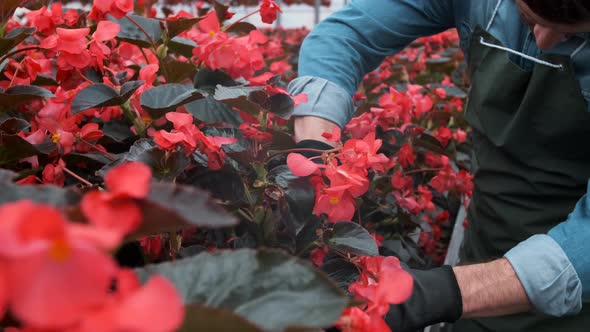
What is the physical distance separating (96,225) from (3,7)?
717 millimetres

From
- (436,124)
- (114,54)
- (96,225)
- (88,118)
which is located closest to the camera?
(96,225)

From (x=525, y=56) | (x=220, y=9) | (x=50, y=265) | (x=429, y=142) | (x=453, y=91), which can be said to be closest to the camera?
(x=50, y=265)

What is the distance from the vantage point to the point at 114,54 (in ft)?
3.45

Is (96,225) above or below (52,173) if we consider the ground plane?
above

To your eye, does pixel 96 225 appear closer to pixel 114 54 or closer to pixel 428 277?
pixel 428 277

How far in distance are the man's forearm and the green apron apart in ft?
0.85

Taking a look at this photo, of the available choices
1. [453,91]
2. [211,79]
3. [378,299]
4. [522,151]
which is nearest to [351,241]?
[378,299]

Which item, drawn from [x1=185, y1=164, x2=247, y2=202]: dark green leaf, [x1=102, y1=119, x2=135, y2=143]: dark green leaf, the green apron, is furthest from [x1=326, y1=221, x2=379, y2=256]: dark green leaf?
the green apron

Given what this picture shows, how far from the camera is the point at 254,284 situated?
0.34 metres

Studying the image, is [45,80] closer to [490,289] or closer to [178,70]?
[178,70]

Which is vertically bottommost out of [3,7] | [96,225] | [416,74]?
[416,74]

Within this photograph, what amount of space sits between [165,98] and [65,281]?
547 mm

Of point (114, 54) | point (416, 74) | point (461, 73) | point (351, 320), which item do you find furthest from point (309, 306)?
point (416, 74)

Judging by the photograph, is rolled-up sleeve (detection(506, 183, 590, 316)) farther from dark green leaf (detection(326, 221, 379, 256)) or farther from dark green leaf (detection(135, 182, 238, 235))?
dark green leaf (detection(135, 182, 238, 235))
